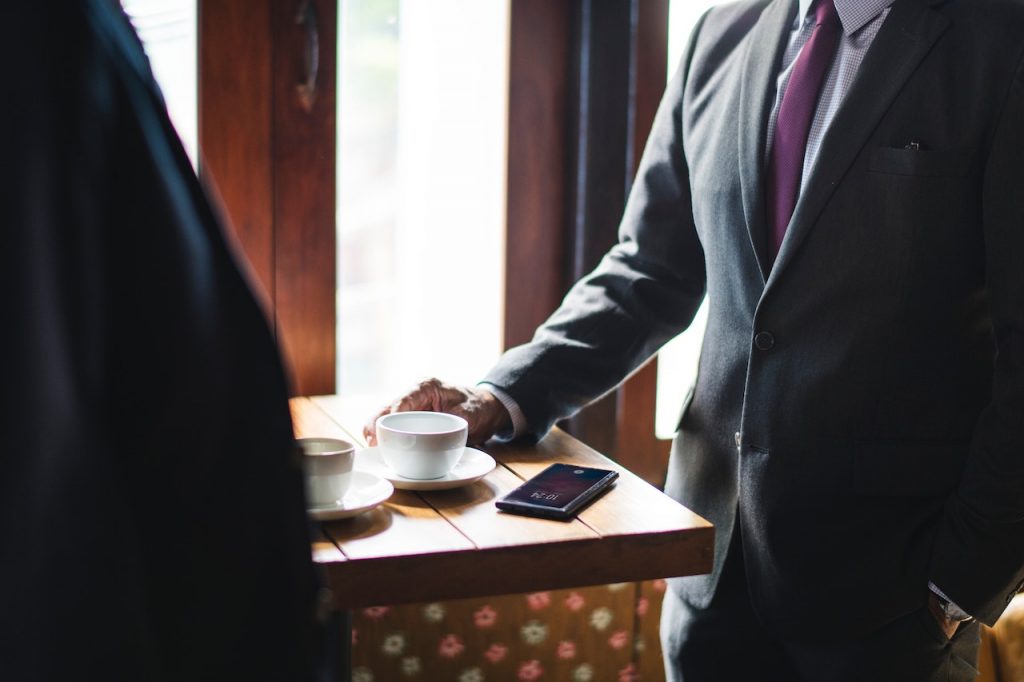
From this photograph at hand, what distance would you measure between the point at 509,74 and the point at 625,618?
115cm

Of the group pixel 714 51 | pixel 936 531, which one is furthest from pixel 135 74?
pixel 714 51

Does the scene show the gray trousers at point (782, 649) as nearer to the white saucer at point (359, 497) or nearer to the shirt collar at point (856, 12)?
the white saucer at point (359, 497)

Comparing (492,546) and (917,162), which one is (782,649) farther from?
(917,162)

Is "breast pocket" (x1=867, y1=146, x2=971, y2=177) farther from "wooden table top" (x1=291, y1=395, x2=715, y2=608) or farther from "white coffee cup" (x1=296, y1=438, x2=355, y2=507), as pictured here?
"white coffee cup" (x1=296, y1=438, x2=355, y2=507)

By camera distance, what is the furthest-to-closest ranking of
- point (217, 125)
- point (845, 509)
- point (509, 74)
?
point (509, 74) → point (217, 125) → point (845, 509)

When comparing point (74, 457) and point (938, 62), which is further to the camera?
point (938, 62)

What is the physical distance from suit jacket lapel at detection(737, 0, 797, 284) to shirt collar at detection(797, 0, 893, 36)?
11cm

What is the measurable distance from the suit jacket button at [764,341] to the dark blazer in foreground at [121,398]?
2.91 ft

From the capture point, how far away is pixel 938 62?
123 cm

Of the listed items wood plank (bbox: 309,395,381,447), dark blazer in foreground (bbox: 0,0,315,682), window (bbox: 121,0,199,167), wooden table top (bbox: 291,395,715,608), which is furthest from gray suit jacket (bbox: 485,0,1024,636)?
window (bbox: 121,0,199,167)

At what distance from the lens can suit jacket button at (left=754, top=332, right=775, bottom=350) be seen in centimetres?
130

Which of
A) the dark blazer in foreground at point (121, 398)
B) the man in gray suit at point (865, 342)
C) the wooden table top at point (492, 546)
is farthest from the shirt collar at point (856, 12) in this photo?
the dark blazer in foreground at point (121, 398)

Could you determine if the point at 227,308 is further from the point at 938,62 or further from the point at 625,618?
the point at 625,618

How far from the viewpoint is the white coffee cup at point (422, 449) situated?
51.4 inches
